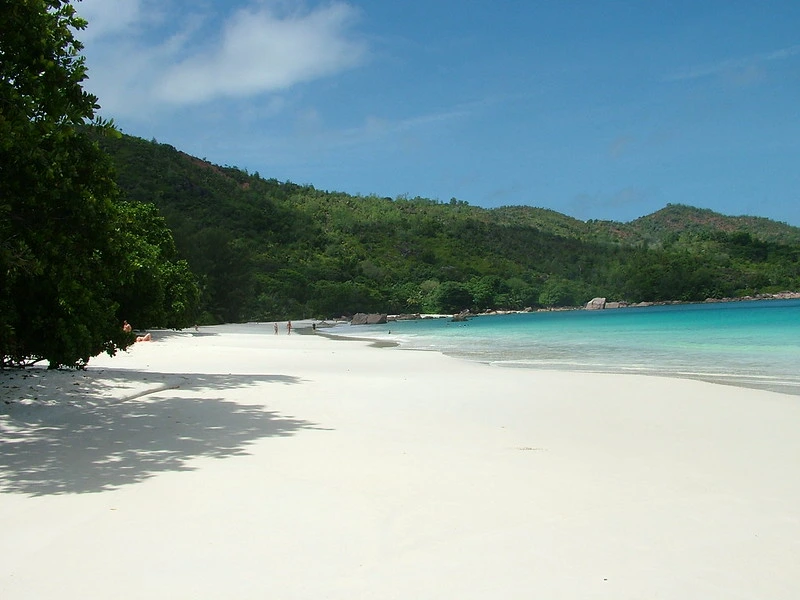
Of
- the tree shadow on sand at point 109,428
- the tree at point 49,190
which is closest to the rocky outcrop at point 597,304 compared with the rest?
the tree shadow on sand at point 109,428

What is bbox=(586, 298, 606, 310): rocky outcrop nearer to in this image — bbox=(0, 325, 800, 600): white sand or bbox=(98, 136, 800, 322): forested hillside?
bbox=(98, 136, 800, 322): forested hillside

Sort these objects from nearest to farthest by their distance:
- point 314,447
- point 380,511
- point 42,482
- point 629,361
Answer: point 380,511, point 42,482, point 314,447, point 629,361

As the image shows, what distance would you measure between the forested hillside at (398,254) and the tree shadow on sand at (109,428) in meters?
51.8

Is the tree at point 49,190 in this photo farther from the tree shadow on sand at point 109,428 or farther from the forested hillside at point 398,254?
the forested hillside at point 398,254

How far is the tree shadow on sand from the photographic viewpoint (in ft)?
19.9

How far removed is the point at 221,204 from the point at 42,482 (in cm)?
10048

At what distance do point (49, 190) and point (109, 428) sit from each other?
3058 millimetres

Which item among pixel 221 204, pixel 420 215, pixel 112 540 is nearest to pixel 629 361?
pixel 112 540

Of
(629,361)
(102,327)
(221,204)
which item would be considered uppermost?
(221,204)

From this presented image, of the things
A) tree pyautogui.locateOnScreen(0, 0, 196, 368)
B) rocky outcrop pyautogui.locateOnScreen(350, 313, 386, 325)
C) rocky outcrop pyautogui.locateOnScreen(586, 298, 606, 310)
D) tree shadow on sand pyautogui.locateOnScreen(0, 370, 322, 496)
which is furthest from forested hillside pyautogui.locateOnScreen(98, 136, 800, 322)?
tree pyautogui.locateOnScreen(0, 0, 196, 368)

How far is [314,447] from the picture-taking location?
24.1 feet

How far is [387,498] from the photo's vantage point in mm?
5441

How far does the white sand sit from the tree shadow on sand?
0.14 ft

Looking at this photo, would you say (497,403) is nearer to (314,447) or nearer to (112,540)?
(314,447)
